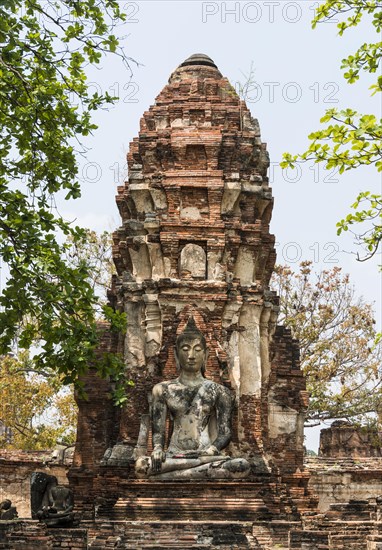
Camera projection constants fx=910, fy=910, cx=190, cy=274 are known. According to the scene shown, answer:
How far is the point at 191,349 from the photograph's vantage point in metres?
15.5

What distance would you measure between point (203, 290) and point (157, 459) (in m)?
3.27

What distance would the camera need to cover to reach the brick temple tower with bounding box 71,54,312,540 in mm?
15836

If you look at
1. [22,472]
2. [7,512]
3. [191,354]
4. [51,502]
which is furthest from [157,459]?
[22,472]

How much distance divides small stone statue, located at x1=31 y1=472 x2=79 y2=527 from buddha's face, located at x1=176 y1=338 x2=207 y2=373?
305 centimetres

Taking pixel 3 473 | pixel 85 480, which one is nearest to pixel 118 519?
pixel 85 480

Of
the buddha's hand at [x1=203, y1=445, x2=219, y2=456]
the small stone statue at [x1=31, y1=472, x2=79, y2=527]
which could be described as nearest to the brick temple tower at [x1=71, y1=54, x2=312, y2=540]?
the small stone statue at [x1=31, y1=472, x2=79, y2=527]

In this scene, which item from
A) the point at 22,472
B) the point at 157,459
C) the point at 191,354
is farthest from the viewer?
the point at 22,472

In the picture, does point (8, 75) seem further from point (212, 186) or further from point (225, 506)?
point (225, 506)

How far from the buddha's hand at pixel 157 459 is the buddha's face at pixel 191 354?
1.54 metres

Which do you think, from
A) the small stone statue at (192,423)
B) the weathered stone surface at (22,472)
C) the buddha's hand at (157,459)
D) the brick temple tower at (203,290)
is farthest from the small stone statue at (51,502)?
the weathered stone surface at (22,472)

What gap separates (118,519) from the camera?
14.0m

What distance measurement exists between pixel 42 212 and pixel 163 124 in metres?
5.92

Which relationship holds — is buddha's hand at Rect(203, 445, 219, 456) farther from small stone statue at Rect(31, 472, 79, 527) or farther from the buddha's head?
small stone statue at Rect(31, 472, 79, 527)

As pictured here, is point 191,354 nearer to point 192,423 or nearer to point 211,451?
point 192,423
